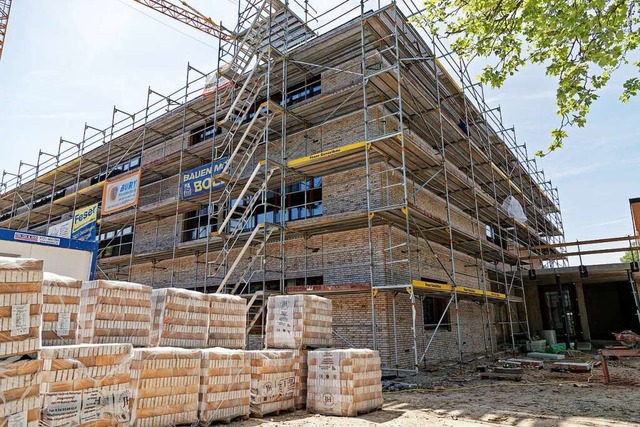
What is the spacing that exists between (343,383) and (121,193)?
576 inches

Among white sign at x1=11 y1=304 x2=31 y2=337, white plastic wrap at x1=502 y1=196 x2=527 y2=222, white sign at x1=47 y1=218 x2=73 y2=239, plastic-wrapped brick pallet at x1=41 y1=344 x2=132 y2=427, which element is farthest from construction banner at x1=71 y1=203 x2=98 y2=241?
white plastic wrap at x1=502 y1=196 x2=527 y2=222

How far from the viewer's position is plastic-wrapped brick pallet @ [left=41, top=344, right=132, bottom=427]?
4.13 m

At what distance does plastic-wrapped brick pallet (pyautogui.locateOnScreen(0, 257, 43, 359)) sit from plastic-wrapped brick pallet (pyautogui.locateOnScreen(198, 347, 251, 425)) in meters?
2.64

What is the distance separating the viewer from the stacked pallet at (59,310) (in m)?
4.73

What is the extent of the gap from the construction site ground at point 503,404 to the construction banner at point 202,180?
8.77m

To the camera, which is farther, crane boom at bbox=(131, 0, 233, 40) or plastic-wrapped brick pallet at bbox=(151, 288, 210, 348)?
crane boom at bbox=(131, 0, 233, 40)


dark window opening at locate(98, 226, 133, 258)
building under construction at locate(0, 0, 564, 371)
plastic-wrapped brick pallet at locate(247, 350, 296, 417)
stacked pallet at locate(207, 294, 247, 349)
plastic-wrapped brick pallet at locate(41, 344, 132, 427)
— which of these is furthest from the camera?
dark window opening at locate(98, 226, 133, 258)

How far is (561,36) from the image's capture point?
20.6ft

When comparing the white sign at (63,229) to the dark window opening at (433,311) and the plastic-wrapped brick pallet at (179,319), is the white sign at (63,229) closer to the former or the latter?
the plastic-wrapped brick pallet at (179,319)

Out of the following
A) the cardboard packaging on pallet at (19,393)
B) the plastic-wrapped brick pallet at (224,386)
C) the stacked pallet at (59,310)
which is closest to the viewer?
the cardboard packaging on pallet at (19,393)

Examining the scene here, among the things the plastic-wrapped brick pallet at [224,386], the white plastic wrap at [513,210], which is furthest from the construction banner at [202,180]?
the white plastic wrap at [513,210]

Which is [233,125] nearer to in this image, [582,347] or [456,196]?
[456,196]

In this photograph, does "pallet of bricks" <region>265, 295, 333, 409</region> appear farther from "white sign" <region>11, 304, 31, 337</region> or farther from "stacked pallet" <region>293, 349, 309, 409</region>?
"white sign" <region>11, 304, 31, 337</region>

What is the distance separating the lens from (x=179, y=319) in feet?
21.6
